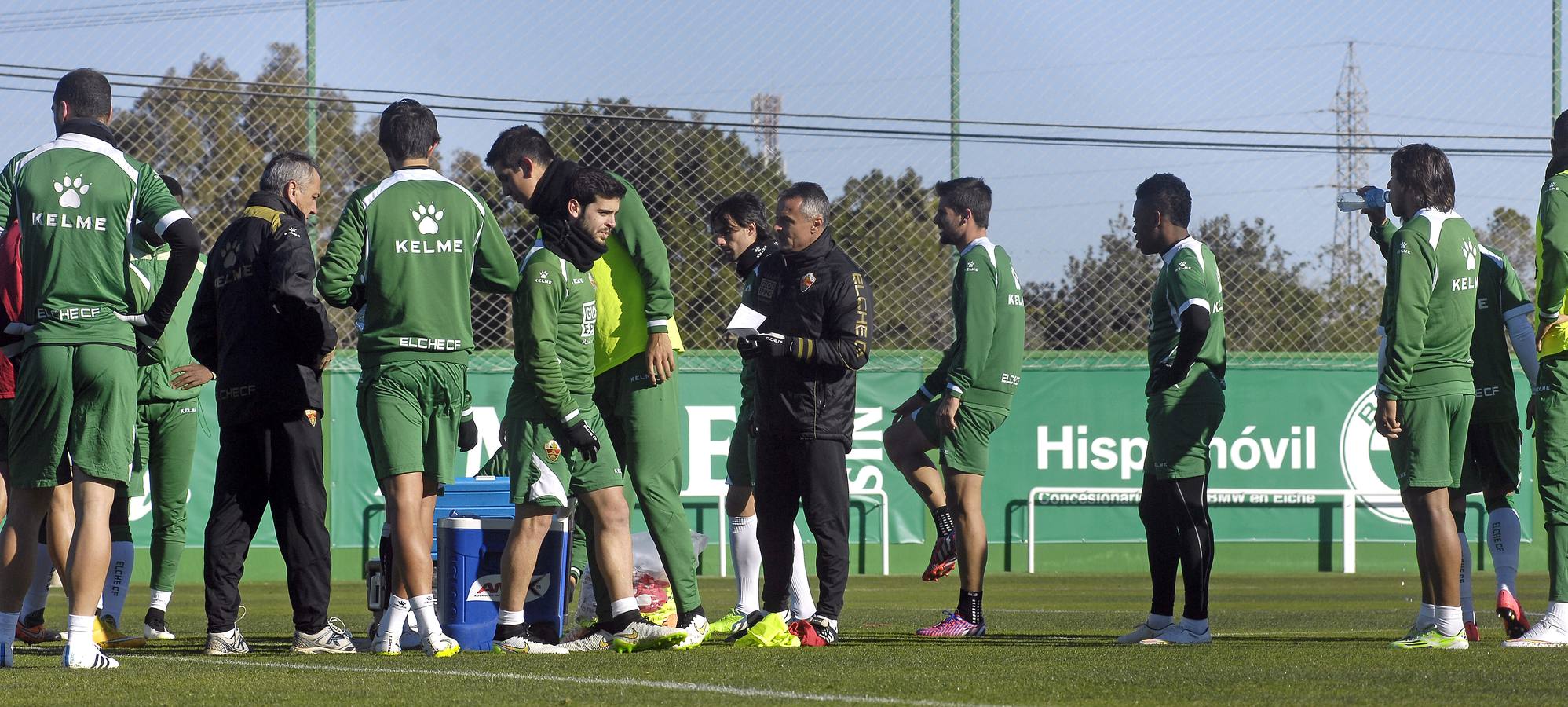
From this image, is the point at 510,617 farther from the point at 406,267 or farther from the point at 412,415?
the point at 406,267

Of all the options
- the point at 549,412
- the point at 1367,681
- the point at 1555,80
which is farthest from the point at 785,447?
the point at 1555,80

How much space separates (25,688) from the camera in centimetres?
511

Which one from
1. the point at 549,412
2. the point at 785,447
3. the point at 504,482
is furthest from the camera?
the point at 504,482

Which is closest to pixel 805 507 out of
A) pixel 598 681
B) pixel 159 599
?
pixel 598 681

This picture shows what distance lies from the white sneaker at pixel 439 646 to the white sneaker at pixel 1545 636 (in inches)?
160

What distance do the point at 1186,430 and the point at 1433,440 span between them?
1021 mm

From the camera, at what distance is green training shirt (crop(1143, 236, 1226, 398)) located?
7.18 m

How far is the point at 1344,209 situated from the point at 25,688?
6.10 meters

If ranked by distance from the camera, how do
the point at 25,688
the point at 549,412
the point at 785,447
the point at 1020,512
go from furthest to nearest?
the point at 1020,512 → the point at 785,447 → the point at 549,412 → the point at 25,688

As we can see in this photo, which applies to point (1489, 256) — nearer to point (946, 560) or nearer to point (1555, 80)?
point (946, 560)

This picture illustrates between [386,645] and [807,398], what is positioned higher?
[807,398]

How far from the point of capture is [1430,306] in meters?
6.71

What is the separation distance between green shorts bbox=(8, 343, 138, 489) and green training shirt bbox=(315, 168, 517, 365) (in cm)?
83

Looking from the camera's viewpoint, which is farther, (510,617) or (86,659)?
(510,617)
